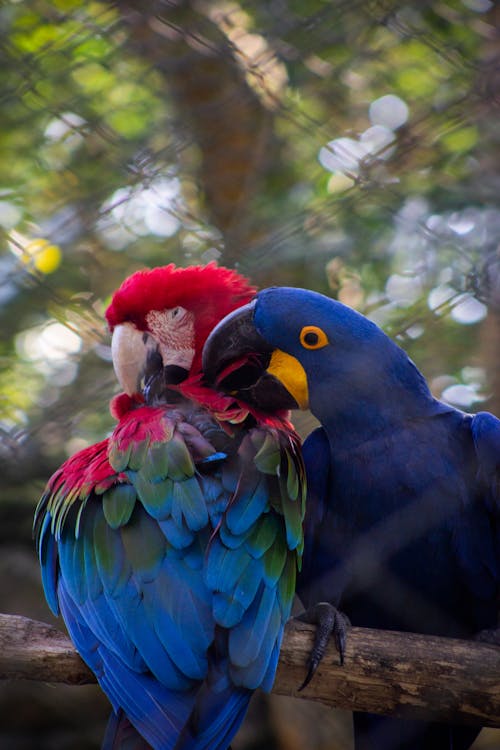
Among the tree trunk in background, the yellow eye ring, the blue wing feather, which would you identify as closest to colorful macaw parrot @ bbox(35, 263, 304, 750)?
the blue wing feather

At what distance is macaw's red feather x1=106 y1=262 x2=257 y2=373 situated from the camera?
54.1 inches

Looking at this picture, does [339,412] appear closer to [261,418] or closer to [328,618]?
[261,418]

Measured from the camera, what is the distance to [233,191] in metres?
2.12

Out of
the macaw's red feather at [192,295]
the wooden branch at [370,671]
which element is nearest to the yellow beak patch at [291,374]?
the macaw's red feather at [192,295]

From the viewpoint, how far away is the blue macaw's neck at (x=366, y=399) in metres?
1.26

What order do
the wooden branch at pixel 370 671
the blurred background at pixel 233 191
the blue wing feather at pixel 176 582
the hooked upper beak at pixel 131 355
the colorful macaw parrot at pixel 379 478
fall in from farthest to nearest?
the blurred background at pixel 233 191 → the hooked upper beak at pixel 131 355 → the colorful macaw parrot at pixel 379 478 → the wooden branch at pixel 370 671 → the blue wing feather at pixel 176 582

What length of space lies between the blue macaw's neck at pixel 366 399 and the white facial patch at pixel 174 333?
0.23m

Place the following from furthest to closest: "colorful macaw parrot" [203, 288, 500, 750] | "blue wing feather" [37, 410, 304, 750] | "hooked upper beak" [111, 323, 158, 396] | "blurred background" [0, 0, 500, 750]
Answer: "blurred background" [0, 0, 500, 750] → "hooked upper beak" [111, 323, 158, 396] → "colorful macaw parrot" [203, 288, 500, 750] → "blue wing feather" [37, 410, 304, 750]

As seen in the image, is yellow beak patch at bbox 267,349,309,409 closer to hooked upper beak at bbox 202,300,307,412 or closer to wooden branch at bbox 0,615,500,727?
hooked upper beak at bbox 202,300,307,412

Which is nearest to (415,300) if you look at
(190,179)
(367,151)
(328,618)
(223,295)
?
(367,151)

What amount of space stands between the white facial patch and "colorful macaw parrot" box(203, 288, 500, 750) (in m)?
0.12

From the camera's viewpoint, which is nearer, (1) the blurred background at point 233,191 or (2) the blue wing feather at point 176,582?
(2) the blue wing feather at point 176,582

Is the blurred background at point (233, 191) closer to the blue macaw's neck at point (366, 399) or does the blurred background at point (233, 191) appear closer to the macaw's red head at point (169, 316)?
the macaw's red head at point (169, 316)

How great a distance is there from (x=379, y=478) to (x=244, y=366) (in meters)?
0.26
